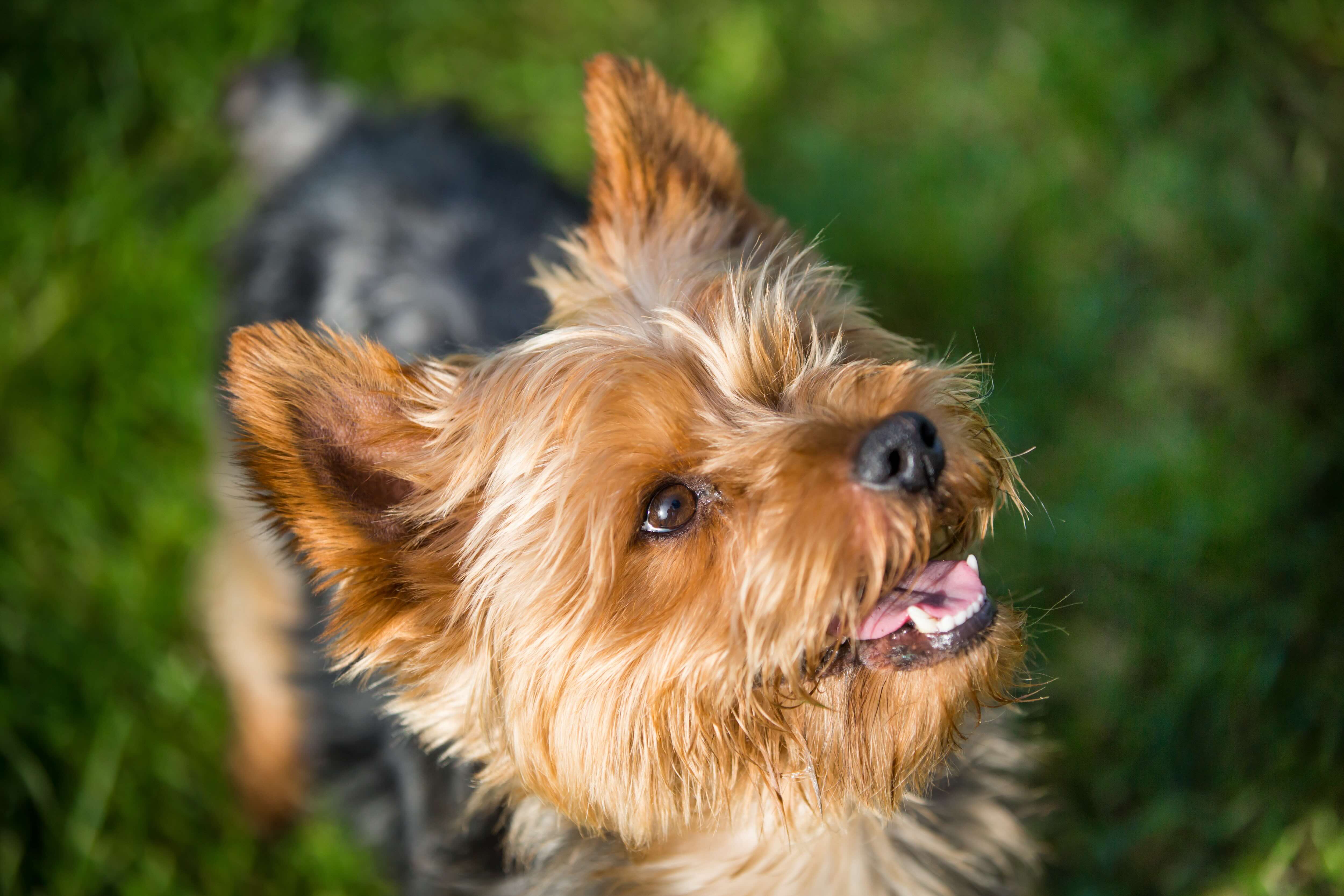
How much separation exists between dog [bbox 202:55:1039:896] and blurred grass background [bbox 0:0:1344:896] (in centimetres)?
97

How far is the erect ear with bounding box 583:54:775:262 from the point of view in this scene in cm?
233

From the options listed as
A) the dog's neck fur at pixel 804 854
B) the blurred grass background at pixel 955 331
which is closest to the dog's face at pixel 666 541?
the dog's neck fur at pixel 804 854

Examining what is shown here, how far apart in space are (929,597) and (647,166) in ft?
3.83

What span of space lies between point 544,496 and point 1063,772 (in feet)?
7.14

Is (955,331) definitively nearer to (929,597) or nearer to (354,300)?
(354,300)

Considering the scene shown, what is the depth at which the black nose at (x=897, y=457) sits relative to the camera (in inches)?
68.0

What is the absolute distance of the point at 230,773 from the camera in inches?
147

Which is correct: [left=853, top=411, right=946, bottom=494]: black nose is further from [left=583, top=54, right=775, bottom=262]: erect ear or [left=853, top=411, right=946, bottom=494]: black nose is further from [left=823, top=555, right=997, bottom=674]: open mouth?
[left=583, top=54, right=775, bottom=262]: erect ear

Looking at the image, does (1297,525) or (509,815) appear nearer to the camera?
(509,815)

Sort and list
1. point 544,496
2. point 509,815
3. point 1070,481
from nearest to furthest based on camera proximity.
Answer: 1. point 544,496
2. point 509,815
3. point 1070,481

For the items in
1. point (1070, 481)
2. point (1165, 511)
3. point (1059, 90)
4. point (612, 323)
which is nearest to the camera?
point (612, 323)

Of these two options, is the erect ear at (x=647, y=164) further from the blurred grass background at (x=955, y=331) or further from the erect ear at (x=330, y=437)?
the blurred grass background at (x=955, y=331)

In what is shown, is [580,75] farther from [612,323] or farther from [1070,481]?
[612,323]

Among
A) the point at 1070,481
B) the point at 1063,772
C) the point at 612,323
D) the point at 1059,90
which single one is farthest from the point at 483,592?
the point at 1059,90
